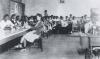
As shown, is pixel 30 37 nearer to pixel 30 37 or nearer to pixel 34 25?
pixel 30 37

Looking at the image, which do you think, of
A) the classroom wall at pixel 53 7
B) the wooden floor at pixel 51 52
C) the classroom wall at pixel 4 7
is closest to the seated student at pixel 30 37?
the wooden floor at pixel 51 52

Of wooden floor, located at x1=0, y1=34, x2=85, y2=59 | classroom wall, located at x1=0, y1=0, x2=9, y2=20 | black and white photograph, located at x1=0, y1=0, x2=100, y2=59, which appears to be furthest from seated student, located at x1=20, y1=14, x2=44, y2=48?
classroom wall, located at x1=0, y1=0, x2=9, y2=20

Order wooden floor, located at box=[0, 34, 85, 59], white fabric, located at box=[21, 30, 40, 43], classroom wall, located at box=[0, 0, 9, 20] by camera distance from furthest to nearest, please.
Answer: classroom wall, located at box=[0, 0, 9, 20]
white fabric, located at box=[21, 30, 40, 43]
wooden floor, located at box=[0, 34, 85, 59]

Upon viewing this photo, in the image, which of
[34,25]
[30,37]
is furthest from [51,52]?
[34,25]

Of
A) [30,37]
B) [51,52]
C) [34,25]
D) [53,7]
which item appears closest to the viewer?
[51,52]

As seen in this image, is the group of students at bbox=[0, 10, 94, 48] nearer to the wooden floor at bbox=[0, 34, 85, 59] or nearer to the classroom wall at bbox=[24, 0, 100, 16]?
the wooden floor at bbox=[0, 34, 85, 59]

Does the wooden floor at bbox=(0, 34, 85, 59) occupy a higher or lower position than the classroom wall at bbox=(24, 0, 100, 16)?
lower

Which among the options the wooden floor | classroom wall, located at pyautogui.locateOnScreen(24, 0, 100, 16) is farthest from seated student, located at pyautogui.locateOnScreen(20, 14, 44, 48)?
classroom wall, located at pyautogui.locateOnScreen(24, 0, 100, 16)

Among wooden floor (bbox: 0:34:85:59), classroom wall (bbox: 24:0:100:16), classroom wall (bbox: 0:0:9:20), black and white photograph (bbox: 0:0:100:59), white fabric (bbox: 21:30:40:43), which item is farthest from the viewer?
classroom wall (bbox: 24:0:100:16)

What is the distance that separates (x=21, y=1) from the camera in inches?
233

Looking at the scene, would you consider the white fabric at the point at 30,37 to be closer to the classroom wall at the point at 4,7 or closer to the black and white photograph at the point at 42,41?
the black and white photograph at the point at 42,41

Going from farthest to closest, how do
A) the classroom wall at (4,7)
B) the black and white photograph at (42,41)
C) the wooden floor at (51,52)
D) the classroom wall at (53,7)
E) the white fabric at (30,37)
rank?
the classroom wall at (53,7) < the classroom wall at (4,7) < the white fabric at (30,37) < the wooden floor at (51,52) < the black and white photograph at (42,41)

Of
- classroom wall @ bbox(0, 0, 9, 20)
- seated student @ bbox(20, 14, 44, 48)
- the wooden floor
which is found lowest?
the wooden floor

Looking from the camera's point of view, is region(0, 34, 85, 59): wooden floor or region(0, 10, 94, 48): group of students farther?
region(0, 10, 94, 48): group of students
